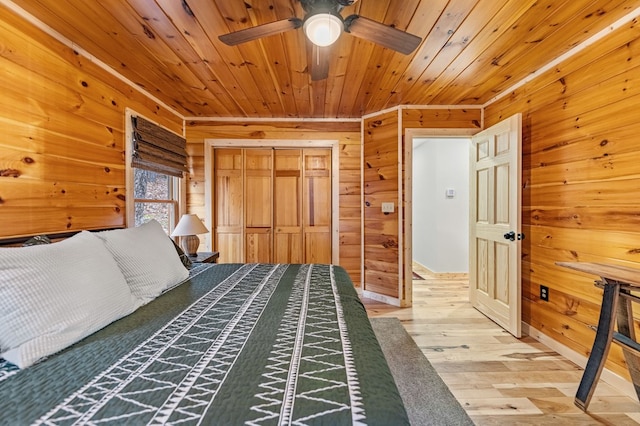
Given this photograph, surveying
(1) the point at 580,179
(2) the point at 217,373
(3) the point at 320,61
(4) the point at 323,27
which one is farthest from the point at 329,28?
(1) the point at 580,179

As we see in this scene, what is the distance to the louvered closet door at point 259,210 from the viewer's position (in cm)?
390

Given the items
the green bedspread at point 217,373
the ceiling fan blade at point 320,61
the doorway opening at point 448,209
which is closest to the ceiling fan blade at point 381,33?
the ceiling fan blade at point 320,61

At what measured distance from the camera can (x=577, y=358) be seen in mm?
2189

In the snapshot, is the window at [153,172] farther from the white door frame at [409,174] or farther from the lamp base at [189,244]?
the white door frame at [409,174]

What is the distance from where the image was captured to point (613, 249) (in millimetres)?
1919

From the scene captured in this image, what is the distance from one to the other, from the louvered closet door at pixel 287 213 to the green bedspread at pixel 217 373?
8.16ft

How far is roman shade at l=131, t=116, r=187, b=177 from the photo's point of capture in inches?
105

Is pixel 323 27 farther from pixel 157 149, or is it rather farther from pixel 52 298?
pixel 157 149

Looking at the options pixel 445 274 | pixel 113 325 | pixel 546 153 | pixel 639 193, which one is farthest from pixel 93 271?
pixel 445 274

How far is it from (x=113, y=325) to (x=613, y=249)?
9.58 ft

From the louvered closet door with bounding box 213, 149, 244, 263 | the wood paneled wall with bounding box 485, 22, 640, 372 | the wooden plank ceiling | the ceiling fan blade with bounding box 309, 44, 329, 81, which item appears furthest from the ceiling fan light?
the louvered closet door with bounding box 213, 149, 244, 263

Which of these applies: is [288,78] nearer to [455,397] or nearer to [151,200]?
[151,200]

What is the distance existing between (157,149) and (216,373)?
279 cm

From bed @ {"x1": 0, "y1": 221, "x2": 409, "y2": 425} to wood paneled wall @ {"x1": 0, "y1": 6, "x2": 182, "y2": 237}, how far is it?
3.52 feet
